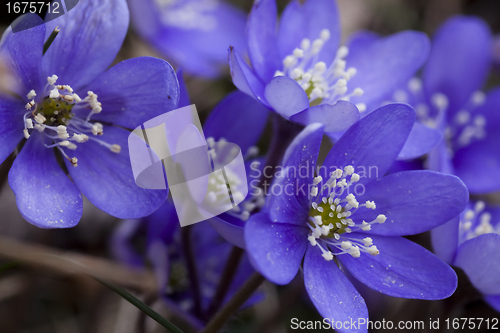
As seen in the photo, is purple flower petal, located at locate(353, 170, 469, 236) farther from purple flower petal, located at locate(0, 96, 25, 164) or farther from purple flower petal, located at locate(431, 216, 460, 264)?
purple flower petal, located at locate(0, 96, 25, 164)

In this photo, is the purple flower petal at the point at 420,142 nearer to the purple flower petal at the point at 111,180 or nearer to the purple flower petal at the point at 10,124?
the purple flower petal at the point at 111,180

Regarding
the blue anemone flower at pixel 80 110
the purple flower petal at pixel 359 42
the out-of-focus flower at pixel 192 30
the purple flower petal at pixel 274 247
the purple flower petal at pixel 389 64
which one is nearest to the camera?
the purple flower petal at pixel 274 247

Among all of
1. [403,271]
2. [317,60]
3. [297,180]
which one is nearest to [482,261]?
[403,271]

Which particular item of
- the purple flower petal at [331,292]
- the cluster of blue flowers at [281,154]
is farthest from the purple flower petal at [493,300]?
the purple flower petal at [331,292]

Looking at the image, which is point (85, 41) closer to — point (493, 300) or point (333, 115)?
point (333, 115)

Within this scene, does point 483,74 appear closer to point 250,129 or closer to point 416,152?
point 416,152

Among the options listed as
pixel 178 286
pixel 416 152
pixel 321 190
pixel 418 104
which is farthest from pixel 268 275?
pixel 418 104
